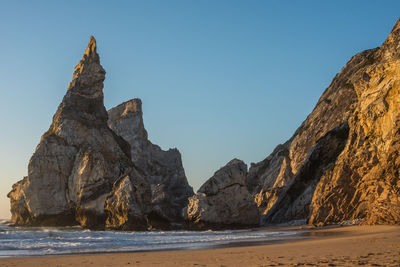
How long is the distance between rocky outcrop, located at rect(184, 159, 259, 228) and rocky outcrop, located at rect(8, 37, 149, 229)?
6.97 metres

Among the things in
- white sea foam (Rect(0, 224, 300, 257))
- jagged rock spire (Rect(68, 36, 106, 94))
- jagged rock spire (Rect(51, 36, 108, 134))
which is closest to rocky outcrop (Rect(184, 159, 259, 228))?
white sea foam (Rect(0, 224, 300, 257))

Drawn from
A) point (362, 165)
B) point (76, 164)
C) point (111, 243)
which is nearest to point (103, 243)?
point (111, 243)

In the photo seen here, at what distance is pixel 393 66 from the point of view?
70.0 feet

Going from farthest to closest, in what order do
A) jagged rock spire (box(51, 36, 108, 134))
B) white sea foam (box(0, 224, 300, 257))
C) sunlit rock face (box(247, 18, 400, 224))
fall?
jagged rock spire (box(51, 36, 108, 134)) < sunlit rock face (box(247, 18, 400, 224)) < white sea foam (box(0, 224, 300, 257))

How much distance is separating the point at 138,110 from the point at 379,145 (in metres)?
56.4

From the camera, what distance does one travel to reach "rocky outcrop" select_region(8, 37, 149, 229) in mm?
41000

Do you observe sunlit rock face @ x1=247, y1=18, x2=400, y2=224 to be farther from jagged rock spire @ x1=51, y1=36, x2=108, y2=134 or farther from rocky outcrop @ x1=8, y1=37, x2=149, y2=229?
jagged rock spire @ x1=51, y1=36, x2=108, y2=134

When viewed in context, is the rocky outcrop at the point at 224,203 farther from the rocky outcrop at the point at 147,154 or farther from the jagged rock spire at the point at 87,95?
the rocky outcrop at the point at 147,154

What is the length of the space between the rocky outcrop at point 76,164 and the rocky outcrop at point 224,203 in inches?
274

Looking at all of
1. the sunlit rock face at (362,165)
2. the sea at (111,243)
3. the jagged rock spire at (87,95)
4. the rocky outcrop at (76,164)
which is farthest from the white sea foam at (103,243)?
the jagged rock spire at (87,95)

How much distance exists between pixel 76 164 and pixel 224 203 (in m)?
19.6

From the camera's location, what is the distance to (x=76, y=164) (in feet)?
144

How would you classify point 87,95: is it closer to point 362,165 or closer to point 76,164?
point 76,164

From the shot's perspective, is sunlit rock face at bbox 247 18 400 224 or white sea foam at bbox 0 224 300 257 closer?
white sea foam at bbox 0 224 300 257
